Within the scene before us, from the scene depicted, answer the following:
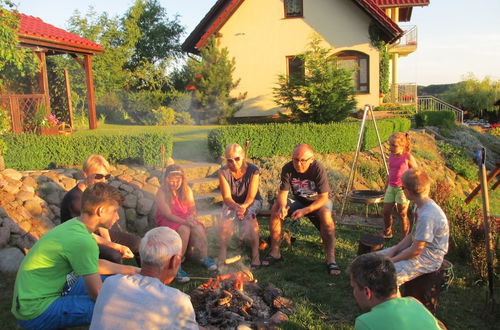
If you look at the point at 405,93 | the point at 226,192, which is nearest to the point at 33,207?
the point at 226,192

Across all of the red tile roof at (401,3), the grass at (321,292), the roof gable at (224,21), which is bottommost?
the grass at (321,292)

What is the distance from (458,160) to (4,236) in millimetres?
13333

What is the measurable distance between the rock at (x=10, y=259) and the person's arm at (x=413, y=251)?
4.07m

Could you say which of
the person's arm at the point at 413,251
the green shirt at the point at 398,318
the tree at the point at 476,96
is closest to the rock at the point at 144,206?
the person's arm at the point at 413,251

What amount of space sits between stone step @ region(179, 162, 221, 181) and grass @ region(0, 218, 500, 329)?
2338mm

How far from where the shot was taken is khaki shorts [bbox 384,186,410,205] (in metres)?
5.84

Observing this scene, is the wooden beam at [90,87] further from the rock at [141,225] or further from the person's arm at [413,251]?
the person's arm at [413,251]

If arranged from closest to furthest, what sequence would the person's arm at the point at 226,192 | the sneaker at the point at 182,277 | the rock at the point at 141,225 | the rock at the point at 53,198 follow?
1. the sneaker at the point at 182,277
2. the person's arm at the point at 226,192
3. the rock at the point at 53,198
4. the rock at the point at 141,225

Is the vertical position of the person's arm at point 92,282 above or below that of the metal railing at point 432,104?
below

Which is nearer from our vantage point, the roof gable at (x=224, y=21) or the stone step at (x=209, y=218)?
the stone step at (x=209, y=218)

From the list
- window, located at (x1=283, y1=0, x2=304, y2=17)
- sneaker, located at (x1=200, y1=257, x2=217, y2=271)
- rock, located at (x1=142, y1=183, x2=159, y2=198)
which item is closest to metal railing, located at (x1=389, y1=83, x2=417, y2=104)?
window, located at (x1=283, y1=0, x2=304, y2=17)

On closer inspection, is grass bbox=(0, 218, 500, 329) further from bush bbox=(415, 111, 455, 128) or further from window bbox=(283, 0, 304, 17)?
window bbox=(283, 0, 304, 17)

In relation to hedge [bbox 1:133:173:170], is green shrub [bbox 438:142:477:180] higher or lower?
lower

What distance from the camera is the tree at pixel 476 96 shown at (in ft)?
126
